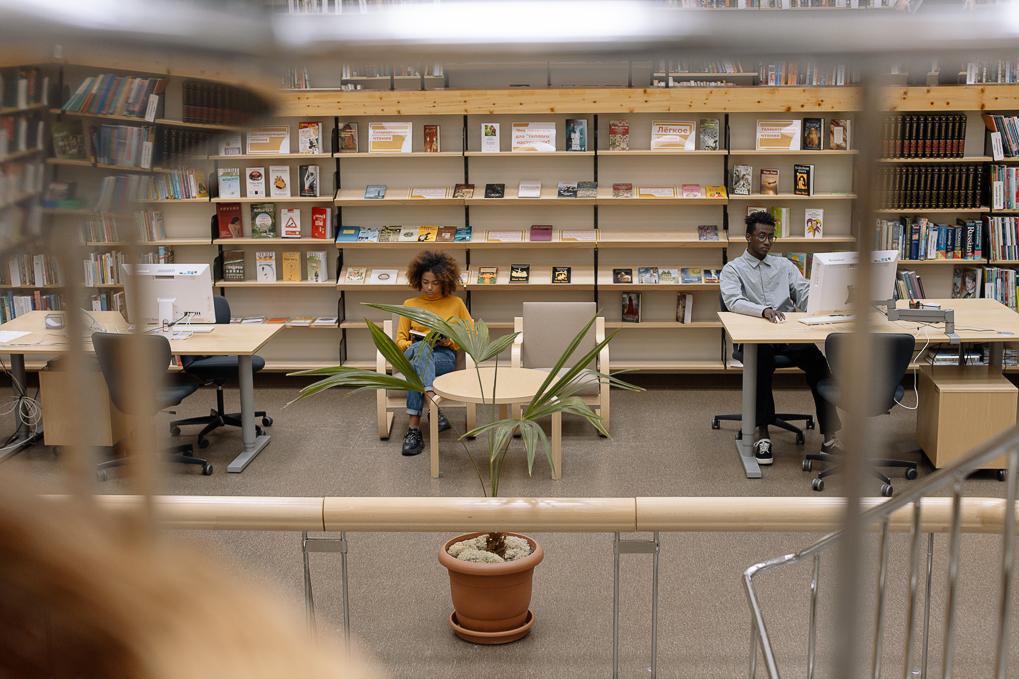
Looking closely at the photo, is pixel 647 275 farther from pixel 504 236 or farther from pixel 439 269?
pixel 439 269

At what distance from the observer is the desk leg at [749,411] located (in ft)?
18.7

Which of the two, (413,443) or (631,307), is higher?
(631,307)

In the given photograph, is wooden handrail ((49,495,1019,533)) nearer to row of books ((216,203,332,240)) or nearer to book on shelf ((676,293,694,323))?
book on shelf ((676,293,694,323))

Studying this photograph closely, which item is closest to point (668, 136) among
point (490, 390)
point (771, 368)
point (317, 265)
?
point (771, 368)

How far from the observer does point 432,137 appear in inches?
301

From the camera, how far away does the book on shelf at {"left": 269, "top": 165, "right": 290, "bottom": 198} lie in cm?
772

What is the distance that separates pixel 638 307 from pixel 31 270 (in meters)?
7.37

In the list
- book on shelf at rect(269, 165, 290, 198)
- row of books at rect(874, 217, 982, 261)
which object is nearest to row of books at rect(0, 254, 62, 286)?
book on shelf at rect(269, 165, 290, 198)

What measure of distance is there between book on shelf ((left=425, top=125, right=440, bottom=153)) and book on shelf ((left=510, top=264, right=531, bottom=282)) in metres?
1.03

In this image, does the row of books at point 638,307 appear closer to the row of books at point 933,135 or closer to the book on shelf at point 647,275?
the book on shelf at point 647,275

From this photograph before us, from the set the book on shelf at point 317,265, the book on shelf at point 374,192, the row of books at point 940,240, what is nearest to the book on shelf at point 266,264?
the book on shelf at point 317,265

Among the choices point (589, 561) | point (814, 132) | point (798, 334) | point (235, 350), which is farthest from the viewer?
point (814, 132)

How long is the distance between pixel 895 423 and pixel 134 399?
6597mm

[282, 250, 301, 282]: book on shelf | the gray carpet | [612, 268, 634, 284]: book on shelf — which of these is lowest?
the gray carpet
